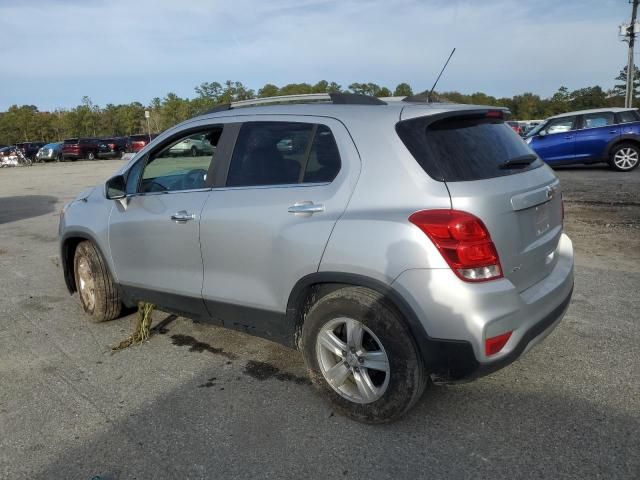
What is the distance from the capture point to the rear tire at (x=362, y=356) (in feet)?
9.18

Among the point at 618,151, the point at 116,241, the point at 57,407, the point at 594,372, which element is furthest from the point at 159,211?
the point at 618,151

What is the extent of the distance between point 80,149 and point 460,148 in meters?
38.6

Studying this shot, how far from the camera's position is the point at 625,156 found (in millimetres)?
14086

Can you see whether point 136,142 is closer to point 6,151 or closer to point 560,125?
point 6,151

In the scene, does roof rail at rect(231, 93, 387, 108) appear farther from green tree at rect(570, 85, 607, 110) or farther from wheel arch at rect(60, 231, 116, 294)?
green tree at rect(570, 85, 607, 110)

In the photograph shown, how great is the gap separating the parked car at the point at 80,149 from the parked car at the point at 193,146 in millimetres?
36451

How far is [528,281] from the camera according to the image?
2934 mm

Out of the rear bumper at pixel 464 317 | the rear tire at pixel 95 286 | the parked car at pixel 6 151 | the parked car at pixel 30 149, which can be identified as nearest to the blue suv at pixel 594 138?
the rear tire at pixel 95 286

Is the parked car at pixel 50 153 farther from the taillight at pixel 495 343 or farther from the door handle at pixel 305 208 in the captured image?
the taillight at pixel 495 343

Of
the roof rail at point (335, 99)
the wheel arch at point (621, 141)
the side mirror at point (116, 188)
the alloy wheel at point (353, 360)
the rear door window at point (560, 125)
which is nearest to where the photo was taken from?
the alloy wheel at point (353, 360)

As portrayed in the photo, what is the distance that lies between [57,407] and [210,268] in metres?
A: 1.24

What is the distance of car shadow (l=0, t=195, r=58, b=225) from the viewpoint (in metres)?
11.4

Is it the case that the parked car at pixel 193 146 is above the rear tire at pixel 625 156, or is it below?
above

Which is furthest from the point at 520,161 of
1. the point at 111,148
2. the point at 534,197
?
the point at 111,148
